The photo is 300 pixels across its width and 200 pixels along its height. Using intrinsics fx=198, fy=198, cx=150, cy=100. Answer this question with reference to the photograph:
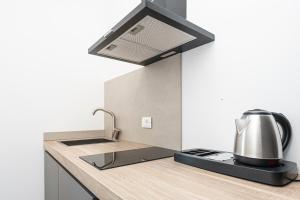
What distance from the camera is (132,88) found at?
1.54m

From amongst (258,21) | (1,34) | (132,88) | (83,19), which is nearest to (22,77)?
(1,34)

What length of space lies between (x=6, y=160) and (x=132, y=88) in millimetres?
1156

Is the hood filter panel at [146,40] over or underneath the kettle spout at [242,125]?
over

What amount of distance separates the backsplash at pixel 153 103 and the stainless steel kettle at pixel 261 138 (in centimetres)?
47

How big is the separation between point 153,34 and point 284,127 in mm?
628

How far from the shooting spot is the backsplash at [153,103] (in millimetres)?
1111

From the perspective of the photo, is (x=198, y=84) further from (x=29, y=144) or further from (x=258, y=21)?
(x=29, y=144)

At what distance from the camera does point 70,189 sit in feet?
2.89

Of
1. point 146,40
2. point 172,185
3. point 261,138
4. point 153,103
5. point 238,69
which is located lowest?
point 172,185

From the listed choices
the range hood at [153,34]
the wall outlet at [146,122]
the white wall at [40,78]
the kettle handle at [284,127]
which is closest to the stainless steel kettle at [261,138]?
the kettle handle at [284,127]

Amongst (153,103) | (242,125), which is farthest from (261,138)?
(153,103)

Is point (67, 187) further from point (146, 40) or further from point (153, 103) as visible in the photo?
point (146, 40)

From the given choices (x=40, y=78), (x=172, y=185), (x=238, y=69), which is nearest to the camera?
(x=172, y=185)

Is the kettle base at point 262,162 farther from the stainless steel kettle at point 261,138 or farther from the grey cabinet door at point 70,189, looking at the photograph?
the grey cabinet door at point 70,189
